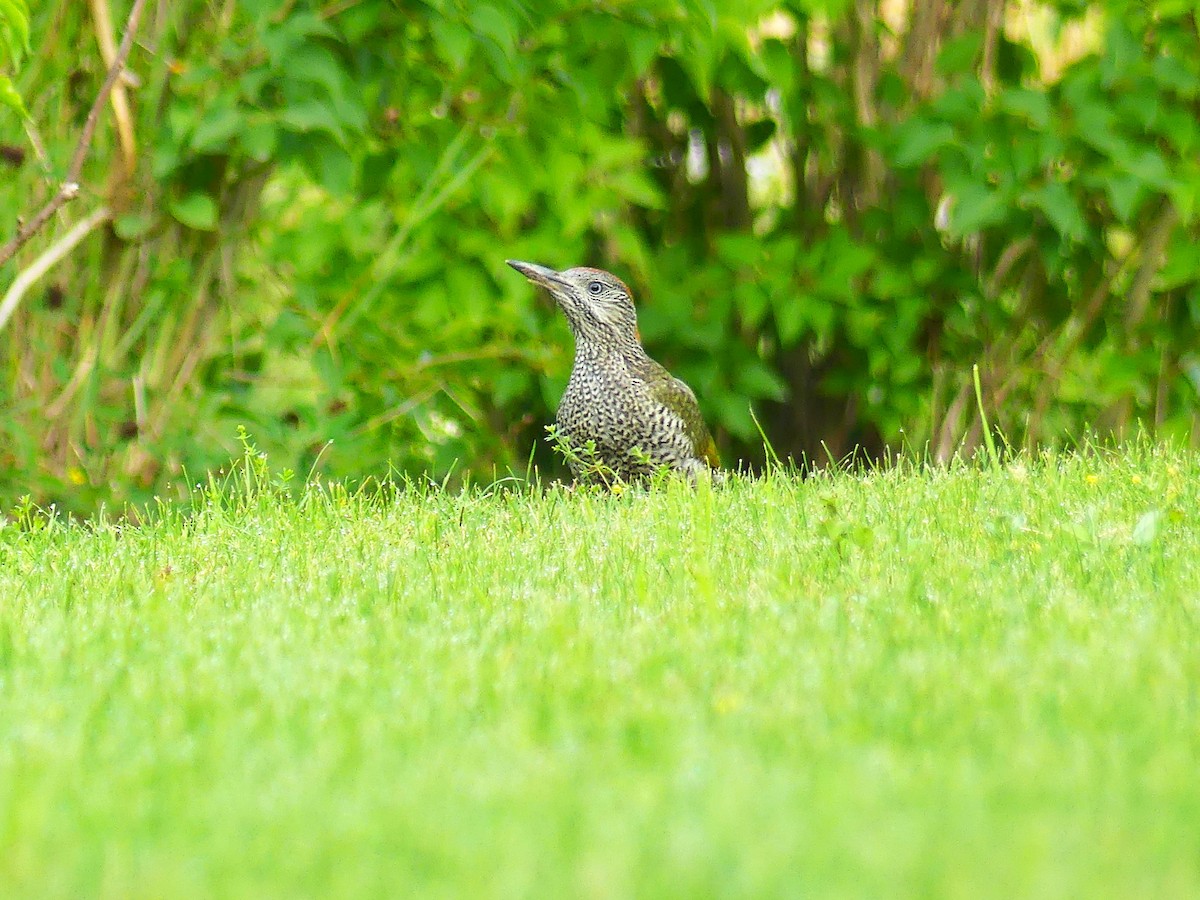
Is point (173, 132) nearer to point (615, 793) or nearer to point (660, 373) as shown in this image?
point (660, 373)

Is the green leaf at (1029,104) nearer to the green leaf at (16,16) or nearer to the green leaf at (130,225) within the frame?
the green leaf at (130,225)

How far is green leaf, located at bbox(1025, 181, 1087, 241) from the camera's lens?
623 cm

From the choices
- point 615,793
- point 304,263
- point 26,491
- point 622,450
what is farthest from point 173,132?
point 615,793

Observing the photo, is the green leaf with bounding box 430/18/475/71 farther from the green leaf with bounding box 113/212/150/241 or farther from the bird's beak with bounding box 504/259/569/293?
the green leaf with bounding box 113/212/150/241

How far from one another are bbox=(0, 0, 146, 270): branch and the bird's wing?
7.02 ft

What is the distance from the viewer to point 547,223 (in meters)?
6.74

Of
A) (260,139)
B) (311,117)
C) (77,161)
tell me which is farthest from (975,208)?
(77,161)

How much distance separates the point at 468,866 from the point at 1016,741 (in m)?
0.97

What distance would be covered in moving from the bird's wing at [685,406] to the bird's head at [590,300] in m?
0.23

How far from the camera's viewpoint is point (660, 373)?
21.3 feet

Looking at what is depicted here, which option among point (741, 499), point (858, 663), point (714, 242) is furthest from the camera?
point (714, 242)

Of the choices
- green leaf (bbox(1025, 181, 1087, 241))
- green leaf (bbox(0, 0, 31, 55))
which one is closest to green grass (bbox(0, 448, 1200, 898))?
green leaf (bbox(0, 0, 31, 55))

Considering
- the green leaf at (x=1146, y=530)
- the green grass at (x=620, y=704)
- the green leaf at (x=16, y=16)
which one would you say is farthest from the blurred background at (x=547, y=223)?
the green leaf at (x=1146, y=530)

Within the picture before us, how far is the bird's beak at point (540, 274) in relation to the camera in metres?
6.36
